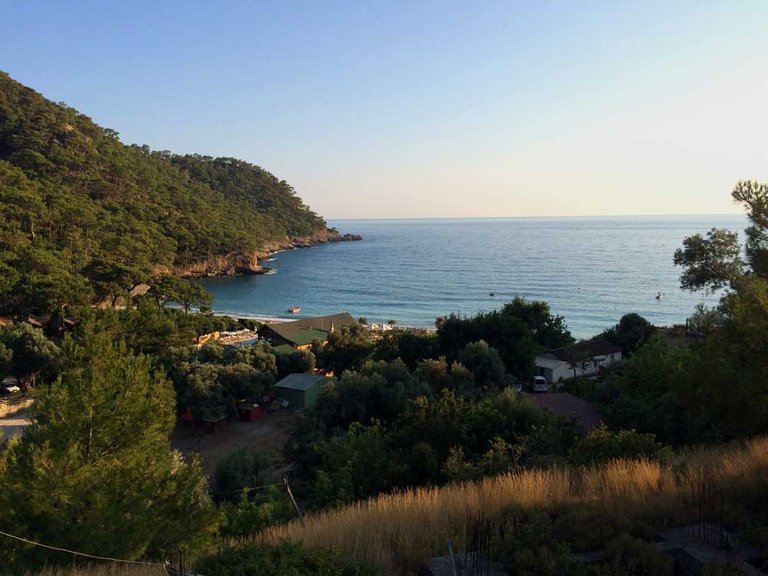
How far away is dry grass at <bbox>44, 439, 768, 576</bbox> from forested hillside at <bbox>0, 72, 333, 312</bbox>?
4108 centimetres

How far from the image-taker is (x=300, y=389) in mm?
25891

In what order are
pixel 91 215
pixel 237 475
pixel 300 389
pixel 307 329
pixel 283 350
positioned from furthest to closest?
pixel 91 215
pixel 307 329
pixel 283 350
pixel 300 389
pixel 237 475

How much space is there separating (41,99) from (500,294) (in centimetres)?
9452

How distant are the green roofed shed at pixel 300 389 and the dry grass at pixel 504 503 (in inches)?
739

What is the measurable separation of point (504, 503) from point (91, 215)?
221ft

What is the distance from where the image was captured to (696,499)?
18.5ft

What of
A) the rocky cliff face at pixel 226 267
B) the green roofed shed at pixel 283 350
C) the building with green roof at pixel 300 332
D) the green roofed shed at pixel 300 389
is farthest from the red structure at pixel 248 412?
the rocky cliff face at pixel 226 267

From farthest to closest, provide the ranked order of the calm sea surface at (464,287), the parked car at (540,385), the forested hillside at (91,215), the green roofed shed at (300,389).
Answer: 1. the calm sea surface at (464,287)
2. the forested hillside at (91,215)
3. the parked car at (540,385)
4. the green roofed shed at (300,389)

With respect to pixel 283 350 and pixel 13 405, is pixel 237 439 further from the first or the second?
pixel 283 350

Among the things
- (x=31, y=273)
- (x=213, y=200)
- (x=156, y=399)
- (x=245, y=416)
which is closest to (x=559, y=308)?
(x=245, y=416)

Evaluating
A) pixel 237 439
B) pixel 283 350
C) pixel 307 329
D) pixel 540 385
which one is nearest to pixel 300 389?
pixel 237 439

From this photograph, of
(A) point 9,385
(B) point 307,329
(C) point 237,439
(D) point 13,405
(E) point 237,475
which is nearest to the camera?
(E) point 237,475

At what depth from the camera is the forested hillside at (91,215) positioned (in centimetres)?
4338

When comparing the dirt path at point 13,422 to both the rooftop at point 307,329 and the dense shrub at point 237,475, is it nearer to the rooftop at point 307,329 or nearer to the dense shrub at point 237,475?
the dense shrub at point 237,475
